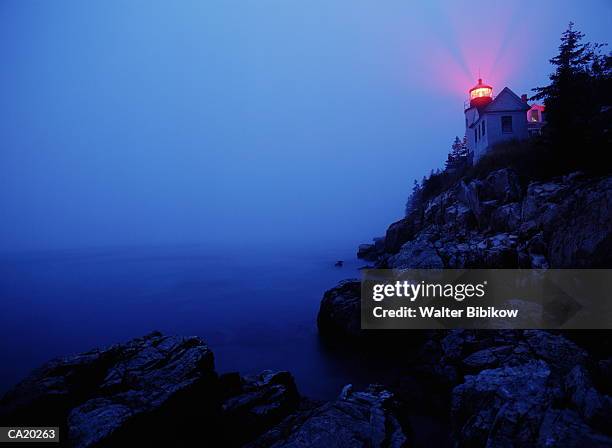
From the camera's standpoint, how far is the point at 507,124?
32.9 m

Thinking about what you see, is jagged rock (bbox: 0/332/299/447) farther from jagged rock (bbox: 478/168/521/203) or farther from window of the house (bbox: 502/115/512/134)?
window of the house (bbox: 502/115/512/134)

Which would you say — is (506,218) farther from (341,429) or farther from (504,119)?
(341,429)

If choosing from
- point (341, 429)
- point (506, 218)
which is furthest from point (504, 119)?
point (341, 429)

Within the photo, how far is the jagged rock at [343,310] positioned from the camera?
70.9ft

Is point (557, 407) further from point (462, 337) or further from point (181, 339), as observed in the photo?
point (181, 339)

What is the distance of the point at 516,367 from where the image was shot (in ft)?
36.6

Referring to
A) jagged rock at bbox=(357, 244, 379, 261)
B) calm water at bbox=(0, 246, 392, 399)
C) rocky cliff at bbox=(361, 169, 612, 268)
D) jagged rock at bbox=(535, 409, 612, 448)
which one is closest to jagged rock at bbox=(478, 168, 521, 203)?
rocky cliff at bbox=(361, 169, 612, 268)

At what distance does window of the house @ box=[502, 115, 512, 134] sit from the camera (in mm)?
32844

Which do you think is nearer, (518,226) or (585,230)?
(585,230)

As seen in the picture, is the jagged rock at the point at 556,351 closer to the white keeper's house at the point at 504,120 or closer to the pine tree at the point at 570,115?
the pine tree at the point at 570,115

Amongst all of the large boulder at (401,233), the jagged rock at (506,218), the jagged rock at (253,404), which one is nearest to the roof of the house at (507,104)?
the large boulder at (401,233)

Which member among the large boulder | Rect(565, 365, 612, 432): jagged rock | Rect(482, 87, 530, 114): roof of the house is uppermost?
Rect(482, 87, 530, 114): roof of the house

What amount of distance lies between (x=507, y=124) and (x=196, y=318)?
3765 cm

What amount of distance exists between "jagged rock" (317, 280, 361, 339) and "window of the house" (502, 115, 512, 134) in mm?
24209
